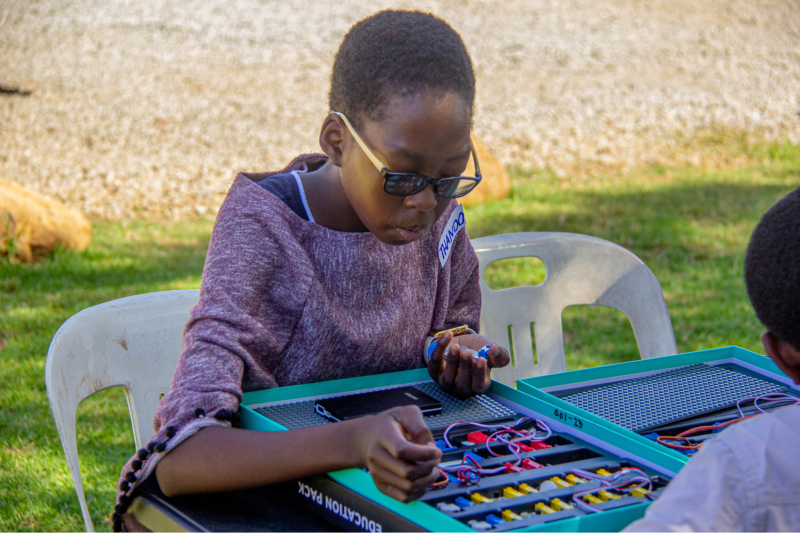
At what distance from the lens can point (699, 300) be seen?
489cm

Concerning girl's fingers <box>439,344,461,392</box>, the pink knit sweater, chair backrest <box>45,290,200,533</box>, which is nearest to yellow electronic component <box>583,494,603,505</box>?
girl's fingers <box>439,344,461,392</box>

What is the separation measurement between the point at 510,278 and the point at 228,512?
395 centimetres

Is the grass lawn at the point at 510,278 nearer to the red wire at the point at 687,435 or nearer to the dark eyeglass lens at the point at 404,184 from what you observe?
the dark eyeglass lens at the point at 404,184

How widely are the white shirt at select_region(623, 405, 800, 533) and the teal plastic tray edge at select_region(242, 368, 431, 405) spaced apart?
0.73 m

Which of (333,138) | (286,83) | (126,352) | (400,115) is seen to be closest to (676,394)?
(400,115)

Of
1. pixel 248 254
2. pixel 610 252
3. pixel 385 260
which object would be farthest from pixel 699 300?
pixel 248 254

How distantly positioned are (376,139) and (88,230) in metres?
4.48

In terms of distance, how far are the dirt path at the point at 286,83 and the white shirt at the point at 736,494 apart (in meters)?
6.02

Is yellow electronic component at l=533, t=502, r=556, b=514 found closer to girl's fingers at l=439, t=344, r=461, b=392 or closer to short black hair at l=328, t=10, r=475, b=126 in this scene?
girl's fingers at l=439, t=344, r=461, b=392

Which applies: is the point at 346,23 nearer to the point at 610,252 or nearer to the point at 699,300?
the point at 699,300

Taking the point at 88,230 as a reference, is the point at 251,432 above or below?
above

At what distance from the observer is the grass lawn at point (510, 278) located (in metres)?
3.17

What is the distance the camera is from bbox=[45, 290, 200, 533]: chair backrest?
75.0 inches

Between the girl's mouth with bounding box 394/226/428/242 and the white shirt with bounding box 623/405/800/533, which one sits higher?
the girl's mouth with bounding box 394/226/428/242
